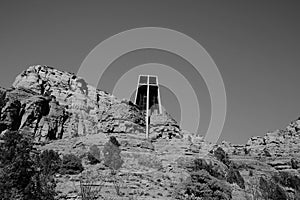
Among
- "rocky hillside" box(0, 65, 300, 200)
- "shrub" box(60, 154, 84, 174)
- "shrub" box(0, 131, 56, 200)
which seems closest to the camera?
"shrub" box(0, 131, 56, 200)

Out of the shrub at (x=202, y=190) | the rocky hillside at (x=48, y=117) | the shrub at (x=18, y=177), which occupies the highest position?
the rocky hillside at (x=48, y=117)

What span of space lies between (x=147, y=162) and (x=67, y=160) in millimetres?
12598

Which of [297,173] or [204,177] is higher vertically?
[297,173]

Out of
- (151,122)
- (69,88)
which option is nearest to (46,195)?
(151,122)

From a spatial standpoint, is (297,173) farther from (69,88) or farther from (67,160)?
(69,88)

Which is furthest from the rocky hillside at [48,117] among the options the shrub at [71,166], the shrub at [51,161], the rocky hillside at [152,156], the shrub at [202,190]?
the shrub at [202,190]

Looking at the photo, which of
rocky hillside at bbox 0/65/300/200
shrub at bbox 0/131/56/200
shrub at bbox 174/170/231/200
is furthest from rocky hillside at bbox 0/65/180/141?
shrub at bbox 0/131/56/200

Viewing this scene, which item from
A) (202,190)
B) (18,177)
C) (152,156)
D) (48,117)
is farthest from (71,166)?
(48,117)

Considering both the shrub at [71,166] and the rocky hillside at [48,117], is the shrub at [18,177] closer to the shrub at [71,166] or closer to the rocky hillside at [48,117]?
the shrub at [71,166]

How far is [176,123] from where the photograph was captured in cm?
8900

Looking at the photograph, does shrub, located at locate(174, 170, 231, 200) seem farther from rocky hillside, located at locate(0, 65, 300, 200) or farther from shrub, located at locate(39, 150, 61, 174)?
shrub, located at locate(39, 150, 61, 174)

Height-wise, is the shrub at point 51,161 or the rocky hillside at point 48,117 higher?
the rocky hillside at point 48,117

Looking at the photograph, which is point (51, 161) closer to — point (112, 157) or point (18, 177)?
point (112, 157)

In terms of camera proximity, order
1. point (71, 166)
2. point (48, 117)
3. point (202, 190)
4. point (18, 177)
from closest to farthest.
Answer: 1. point (18, 177)
2. point (202, 190)
3. point (71, 166)
4. point (48, 117)
